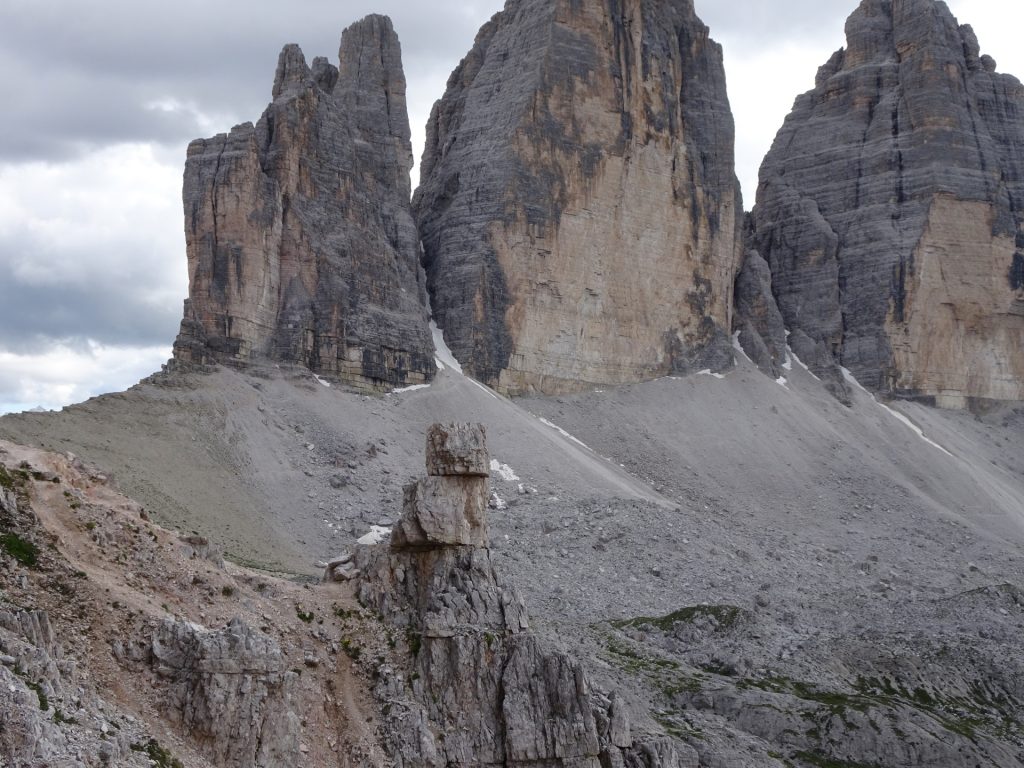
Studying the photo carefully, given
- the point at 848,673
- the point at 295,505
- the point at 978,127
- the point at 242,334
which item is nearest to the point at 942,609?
the point at 848,673

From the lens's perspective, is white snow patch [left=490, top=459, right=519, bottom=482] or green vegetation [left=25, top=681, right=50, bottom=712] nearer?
green vegetation [left=25, top=681, right=50, bottom=712]

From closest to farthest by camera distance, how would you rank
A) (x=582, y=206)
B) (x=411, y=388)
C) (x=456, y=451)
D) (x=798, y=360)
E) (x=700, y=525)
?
(x=456, y=451), (x=700, y=525), (x=411, y=388), (x=582, y=206), (x=798, y=360)

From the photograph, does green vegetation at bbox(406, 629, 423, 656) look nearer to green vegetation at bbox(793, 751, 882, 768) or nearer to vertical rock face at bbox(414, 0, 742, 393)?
green vegetation at bbox(793, 751, 882, 768)

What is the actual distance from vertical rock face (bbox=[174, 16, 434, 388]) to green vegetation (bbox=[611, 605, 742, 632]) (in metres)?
32.4

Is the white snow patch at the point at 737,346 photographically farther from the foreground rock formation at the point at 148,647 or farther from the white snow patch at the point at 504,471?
the foreground rock formation at the point at 148,647

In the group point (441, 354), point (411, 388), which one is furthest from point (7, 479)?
point (441, 354)

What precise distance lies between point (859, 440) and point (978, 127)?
117 feet

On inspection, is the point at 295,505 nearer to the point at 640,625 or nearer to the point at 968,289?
the point at 640,625

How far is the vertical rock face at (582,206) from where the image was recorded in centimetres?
10638

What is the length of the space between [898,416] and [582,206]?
106 feet

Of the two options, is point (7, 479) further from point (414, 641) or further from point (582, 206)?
point (582, 206)

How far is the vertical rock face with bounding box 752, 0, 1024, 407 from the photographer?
129750mm

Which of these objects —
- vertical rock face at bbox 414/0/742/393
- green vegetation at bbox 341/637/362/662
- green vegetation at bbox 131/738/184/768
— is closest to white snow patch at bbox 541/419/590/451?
vertical rock face at bbox 414/0/742/393

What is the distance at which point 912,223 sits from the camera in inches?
5153
